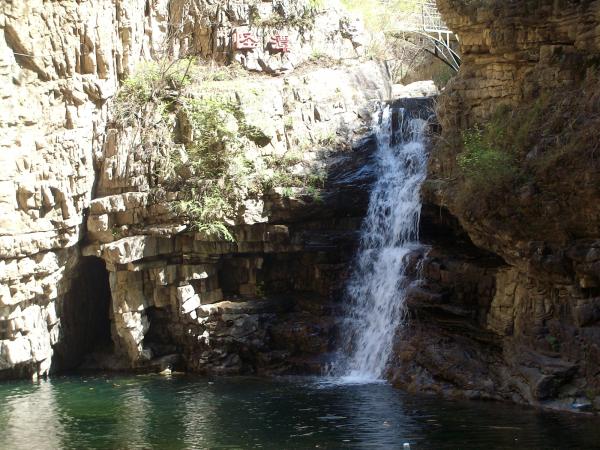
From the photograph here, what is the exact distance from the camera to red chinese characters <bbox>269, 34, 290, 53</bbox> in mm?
26125

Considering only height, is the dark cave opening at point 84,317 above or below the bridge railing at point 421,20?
below

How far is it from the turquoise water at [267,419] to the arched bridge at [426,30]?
15930 millimetres

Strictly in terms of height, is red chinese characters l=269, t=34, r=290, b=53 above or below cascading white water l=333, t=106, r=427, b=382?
above

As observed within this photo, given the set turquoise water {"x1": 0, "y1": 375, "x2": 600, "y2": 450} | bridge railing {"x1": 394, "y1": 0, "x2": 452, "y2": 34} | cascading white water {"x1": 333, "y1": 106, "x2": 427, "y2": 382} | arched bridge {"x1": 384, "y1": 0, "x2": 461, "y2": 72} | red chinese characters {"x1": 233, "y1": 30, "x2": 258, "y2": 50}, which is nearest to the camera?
turquoise water {"x1": 0, "y1": 375, "x2": 600, "y2": 450}

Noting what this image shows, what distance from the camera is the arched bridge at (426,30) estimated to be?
31.2m

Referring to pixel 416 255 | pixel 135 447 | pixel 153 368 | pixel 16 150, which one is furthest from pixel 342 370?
pixel 16 150

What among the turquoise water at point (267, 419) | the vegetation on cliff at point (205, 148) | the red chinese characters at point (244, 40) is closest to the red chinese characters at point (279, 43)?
the red chinese characters at point (244, 40)

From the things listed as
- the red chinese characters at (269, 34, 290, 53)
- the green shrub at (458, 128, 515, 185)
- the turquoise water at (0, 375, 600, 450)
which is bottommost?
the turquoise water at (0, 375, 600, 450)

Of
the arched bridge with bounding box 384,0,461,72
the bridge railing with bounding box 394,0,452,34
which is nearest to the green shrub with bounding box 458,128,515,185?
the arched bridge with bounding box 384,0,461,72

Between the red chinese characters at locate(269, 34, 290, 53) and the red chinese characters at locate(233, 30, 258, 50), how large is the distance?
1.69ft

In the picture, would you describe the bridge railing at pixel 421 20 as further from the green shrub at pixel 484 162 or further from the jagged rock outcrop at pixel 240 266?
the green shrub at pixel 484 162

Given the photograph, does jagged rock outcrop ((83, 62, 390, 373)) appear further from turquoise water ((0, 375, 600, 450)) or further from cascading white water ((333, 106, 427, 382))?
turquoise water ((0, 375, 600, 450))

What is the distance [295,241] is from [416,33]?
1295 centimetres

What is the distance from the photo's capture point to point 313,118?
2359 centimetres
